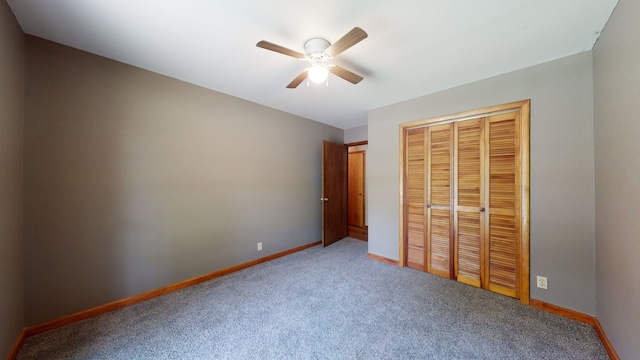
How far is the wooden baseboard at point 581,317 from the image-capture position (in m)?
1.52

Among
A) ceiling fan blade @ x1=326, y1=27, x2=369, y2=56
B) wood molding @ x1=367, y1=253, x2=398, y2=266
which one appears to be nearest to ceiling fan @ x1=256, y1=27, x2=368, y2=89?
ceiling fan blade @ x1=326, y1=27, x2=369, y2=56

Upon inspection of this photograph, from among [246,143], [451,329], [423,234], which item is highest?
[246,143]

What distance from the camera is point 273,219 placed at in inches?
137

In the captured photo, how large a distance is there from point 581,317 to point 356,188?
3.78 m

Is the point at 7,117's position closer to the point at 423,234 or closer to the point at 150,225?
the point at 150,225

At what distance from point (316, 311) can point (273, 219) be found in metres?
1.71

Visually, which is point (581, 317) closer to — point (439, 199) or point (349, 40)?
point (439, 199)

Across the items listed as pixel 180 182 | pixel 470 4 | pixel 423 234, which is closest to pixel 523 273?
pixel 423 234

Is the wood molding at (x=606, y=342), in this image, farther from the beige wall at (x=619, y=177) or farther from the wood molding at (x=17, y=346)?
the wood molding at (x=17, y=346)

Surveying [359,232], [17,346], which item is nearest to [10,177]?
[17,346]

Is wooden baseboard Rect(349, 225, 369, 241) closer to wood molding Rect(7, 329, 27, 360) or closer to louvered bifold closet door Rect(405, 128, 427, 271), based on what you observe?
louvered bifold closet door Rect(405, 128, 427, 271)

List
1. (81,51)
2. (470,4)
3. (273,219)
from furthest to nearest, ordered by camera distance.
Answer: (273,219), (81,51), (470,4)

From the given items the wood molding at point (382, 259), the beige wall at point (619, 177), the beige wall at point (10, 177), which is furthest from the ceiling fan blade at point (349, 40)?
the wood molding at point (382, 259)

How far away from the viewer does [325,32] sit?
1666mm
